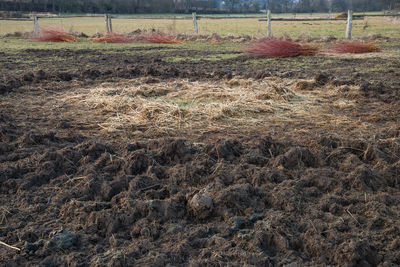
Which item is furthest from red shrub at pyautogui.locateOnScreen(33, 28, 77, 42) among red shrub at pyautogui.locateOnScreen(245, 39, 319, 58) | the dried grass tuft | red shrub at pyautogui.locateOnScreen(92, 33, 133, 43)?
the dried grass tuft

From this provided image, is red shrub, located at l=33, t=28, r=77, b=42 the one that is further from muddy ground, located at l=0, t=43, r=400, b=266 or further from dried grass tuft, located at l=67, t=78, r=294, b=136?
muddy ground, located at l=0, t=43, r=400, b=266

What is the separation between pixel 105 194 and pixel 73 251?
2.29 ft

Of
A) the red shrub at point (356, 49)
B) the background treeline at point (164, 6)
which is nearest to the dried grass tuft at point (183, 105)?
the red shrub at point (356, 49)

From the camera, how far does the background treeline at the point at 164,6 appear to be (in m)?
41.5

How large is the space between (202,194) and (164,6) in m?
49.3

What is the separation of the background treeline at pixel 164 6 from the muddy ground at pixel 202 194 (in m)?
41.7

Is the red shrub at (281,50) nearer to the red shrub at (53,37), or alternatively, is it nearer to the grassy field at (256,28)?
the grassy field at (256,28)

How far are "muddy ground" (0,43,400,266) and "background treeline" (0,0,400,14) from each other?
137ft

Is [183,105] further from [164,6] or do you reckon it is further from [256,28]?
[164,6]

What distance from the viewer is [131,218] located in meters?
2.65

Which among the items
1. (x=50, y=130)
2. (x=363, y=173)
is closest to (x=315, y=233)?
(x=363, y=173)

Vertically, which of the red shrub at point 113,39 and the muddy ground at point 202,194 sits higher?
the red shrub at point 113,39

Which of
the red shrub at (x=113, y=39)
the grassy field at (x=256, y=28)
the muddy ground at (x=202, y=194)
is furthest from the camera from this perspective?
the grassy field at (x=256, y=28)

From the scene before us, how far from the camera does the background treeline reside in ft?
136
